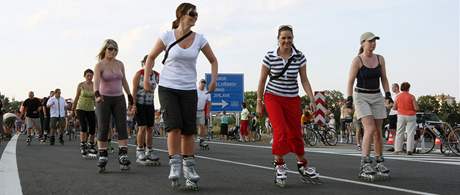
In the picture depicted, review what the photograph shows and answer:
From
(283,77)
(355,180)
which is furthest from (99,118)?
(355,180)

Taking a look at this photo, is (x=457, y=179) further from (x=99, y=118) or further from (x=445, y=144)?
(x=445, y=144)

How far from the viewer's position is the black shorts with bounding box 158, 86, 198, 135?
6074 mm

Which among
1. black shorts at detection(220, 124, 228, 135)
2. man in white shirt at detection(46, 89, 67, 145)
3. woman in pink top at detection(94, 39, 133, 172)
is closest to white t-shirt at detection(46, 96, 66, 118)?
man in white shirt at detection(46, 89, 67, 145)

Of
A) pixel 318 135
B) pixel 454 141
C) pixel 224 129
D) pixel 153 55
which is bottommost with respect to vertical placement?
pixel 454 141

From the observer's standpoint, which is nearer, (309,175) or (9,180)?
(309,175)

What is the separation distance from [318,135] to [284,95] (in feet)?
43.8

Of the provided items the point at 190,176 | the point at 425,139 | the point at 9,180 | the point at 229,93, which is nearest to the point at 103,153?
the point at 9,180

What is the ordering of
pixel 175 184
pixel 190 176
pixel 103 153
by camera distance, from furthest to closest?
pixel 103 153, pixel 175 184, pixel 190 176

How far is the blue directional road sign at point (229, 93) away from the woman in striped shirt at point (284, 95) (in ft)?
68.0

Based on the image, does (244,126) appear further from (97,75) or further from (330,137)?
(97,75)

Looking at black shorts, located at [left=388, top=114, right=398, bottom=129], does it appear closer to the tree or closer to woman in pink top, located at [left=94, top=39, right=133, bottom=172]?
woman in pink top, located at [left=94, top=39, right=133, bottom=172]

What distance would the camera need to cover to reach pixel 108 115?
27.0 ft

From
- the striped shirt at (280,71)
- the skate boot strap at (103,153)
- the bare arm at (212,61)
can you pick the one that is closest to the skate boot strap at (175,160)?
the bare arm at (212,61)

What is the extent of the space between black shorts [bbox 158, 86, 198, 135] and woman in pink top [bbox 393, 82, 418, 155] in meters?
8.72
